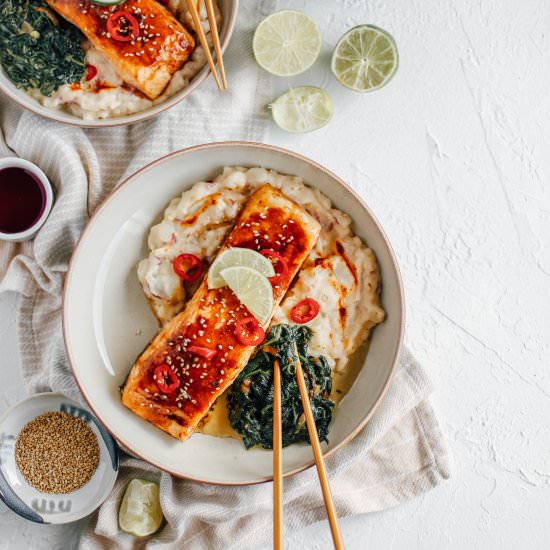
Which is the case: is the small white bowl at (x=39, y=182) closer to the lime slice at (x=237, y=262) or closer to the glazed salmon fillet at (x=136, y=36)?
the glazed salmon fillet at (x=136, y=36)

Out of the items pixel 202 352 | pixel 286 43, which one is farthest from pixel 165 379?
pixel 286 43

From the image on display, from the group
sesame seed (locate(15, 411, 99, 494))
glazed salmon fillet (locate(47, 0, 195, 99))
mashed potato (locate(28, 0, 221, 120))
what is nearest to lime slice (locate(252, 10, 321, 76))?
mashed potato (locate(28, 0, 221, 120))

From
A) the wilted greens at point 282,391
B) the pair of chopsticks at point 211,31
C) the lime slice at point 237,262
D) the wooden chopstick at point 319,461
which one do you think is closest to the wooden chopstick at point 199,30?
the pair of chopsticks at point 211,31

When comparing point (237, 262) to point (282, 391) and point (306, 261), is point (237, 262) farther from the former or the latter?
point (282, 391)

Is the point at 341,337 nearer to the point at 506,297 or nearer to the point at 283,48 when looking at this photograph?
the point at 506,297

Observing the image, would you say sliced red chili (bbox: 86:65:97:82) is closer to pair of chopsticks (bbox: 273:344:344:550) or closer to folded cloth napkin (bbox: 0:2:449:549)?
folded cloth napkin (bbox: 0:2:449:549)
